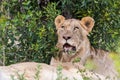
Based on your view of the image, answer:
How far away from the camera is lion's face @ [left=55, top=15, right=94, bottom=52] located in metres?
7.55

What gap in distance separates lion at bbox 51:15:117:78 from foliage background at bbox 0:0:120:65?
0.58 feet

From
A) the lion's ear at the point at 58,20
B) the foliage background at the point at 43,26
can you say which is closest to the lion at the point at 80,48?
the lion's ear at the point at 58,20

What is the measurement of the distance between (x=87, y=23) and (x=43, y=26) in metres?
0.60

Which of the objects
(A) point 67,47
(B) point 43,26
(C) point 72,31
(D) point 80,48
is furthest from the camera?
(B) point 43,26

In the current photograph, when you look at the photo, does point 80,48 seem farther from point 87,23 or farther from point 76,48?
point 87,23

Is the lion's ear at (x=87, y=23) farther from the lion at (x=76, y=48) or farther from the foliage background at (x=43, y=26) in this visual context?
the foliage background at (x=43, y=26)

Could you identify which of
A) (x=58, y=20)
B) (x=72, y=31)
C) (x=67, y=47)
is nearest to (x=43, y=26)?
(x=58, y=20)

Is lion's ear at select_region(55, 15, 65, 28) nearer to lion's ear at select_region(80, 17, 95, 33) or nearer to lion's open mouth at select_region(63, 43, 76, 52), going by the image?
lion's ear at select_region(80, 17, 95, 33)

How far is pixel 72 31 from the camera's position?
25.3ft

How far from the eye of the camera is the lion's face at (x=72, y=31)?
755 centimetres

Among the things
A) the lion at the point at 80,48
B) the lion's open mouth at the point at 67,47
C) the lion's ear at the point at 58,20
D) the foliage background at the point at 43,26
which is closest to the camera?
the lion's open mouth at the point at 67,47

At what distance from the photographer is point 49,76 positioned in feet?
20.0

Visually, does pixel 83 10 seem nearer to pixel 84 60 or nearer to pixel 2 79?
pixel 84 60

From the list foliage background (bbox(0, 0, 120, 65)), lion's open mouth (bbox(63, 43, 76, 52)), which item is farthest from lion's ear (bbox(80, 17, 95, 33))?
lion's open mouth (bbox(63, 43, 76, 52))
